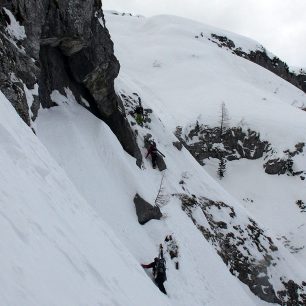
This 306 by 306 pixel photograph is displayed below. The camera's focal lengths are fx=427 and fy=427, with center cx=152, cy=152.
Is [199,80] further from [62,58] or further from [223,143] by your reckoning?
[62,58]

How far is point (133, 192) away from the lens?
19.8 meters

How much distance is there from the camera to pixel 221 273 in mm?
21625

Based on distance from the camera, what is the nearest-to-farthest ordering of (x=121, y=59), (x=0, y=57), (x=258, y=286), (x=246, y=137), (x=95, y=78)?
(x=0, y=57) < (x=95, y=78) < (x=258, y=286) < (x=246, y=137) < (x=121, y=59)

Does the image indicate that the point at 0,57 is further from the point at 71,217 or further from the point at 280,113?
the point at 280,113

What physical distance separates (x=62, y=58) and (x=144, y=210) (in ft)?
27.7

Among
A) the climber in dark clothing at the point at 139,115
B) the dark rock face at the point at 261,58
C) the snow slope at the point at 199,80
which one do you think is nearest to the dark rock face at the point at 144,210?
the climber in dark clothing at the point at 139,115

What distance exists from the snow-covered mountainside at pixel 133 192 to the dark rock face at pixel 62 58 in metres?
0.08

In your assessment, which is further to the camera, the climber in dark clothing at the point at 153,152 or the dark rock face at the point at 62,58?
the climber in dark clothing at the point at 153,152

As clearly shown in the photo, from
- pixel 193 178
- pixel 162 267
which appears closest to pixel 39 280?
pixel 162 267

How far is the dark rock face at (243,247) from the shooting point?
24.2m

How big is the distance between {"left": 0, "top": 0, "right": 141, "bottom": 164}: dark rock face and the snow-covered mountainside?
0.08m

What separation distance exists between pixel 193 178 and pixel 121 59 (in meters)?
45.1

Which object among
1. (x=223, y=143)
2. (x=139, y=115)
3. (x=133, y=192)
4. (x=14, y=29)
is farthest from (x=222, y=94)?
(x=14, y=29)

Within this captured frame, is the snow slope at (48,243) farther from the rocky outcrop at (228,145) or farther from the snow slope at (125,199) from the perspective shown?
the rocky outcrop at (228,145)
